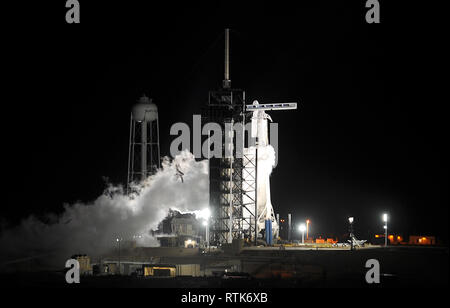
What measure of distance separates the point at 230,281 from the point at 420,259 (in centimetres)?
1775

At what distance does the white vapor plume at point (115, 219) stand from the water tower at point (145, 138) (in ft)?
6.80

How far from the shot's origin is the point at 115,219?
2901 inches

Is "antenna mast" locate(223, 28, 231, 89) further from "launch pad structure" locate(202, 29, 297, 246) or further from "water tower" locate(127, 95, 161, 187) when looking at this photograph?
"water tower" locate(127, 95, 161, 187)

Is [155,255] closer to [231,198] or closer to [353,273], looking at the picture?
[231,198]

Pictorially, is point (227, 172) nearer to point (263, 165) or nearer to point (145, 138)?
point (145, 138)

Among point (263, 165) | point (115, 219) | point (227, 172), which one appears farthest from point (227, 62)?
point (115, 219)

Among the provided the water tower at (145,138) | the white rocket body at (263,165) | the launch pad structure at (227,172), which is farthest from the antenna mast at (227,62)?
the white rocket body at (263,165)

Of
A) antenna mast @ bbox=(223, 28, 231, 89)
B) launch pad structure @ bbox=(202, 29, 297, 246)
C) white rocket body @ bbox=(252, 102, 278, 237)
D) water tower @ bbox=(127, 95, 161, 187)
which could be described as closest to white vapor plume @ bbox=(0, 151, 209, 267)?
water tower @ bbox=(127, 95, 161, 187)

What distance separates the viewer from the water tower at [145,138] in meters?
78.7

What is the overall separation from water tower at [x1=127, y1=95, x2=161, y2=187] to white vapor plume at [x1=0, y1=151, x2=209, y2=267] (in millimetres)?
2073

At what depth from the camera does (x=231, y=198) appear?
71.3m

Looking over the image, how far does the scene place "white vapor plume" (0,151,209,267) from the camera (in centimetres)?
7012

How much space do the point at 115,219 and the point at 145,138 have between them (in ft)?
31.9
